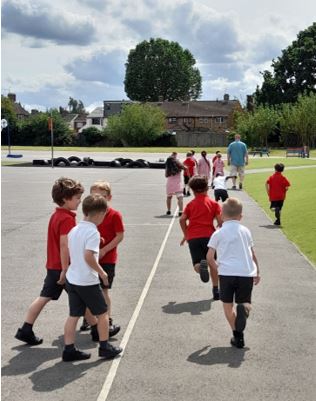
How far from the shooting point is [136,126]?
292 ft

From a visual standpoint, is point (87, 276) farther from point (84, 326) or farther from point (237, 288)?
point (237, 288)

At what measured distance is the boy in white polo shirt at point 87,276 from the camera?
5.66 metres

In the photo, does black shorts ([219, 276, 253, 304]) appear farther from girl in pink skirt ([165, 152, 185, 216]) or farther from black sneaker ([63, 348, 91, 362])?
girl in pink skirt ([165, 152, 185, 216])

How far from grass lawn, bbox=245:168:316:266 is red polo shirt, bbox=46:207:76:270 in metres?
5.73

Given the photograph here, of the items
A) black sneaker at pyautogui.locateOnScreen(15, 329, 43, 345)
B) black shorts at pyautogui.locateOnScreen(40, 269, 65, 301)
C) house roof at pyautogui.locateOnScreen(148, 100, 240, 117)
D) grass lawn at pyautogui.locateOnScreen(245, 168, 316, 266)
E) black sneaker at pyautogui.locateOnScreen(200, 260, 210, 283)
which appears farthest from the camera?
house roof at pyautogui.locateOnScreen(148, 100, 240, 117)

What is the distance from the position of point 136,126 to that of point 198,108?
106ft

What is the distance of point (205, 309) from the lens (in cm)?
751

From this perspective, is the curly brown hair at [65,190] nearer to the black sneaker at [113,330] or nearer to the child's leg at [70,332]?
the child's leg at [70,332]

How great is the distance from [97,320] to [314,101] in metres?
66.9

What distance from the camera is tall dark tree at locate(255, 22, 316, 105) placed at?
85000 millimetres

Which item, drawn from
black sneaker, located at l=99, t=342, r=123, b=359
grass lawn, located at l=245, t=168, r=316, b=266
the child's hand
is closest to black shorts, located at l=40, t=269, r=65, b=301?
the child's hand

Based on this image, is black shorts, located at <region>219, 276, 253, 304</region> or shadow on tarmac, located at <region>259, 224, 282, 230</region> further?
shadow on tarmac, located at <region>259, 224, 282, 230</region>

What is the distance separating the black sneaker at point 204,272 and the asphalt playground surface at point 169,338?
384mm

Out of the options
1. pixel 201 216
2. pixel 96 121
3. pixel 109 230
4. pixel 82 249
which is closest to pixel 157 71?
pixel 96 121
